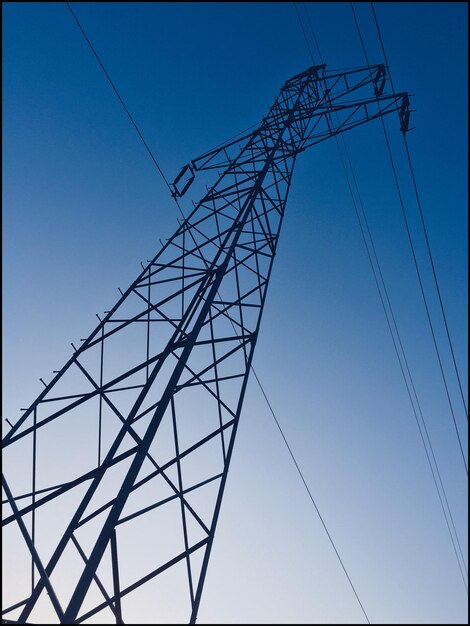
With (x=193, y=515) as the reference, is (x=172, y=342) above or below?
above

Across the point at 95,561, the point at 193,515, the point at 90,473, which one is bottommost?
the point at 95,561

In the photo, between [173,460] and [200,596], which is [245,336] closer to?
[173,460]

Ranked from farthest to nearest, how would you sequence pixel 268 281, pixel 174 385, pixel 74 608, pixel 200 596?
pixel 268 281 < pixel 174 385 < pixel 200 596 < pixel 74 608

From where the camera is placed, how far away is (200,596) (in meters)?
4.80

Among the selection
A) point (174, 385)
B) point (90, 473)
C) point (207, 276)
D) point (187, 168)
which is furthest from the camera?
point (187, 168)

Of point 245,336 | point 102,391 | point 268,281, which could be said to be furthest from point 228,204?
point 102,391

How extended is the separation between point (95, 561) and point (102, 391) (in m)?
2.18

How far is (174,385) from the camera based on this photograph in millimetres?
5492

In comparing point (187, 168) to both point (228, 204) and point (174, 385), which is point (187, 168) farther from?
point (174, 385)

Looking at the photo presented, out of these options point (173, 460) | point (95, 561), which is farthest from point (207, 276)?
point (95, 561)

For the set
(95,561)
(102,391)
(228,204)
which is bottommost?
(95,561)

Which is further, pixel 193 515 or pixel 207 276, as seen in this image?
pixel 207 276

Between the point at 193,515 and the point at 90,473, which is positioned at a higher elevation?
the point at 90,473

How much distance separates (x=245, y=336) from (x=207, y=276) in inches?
44.1
